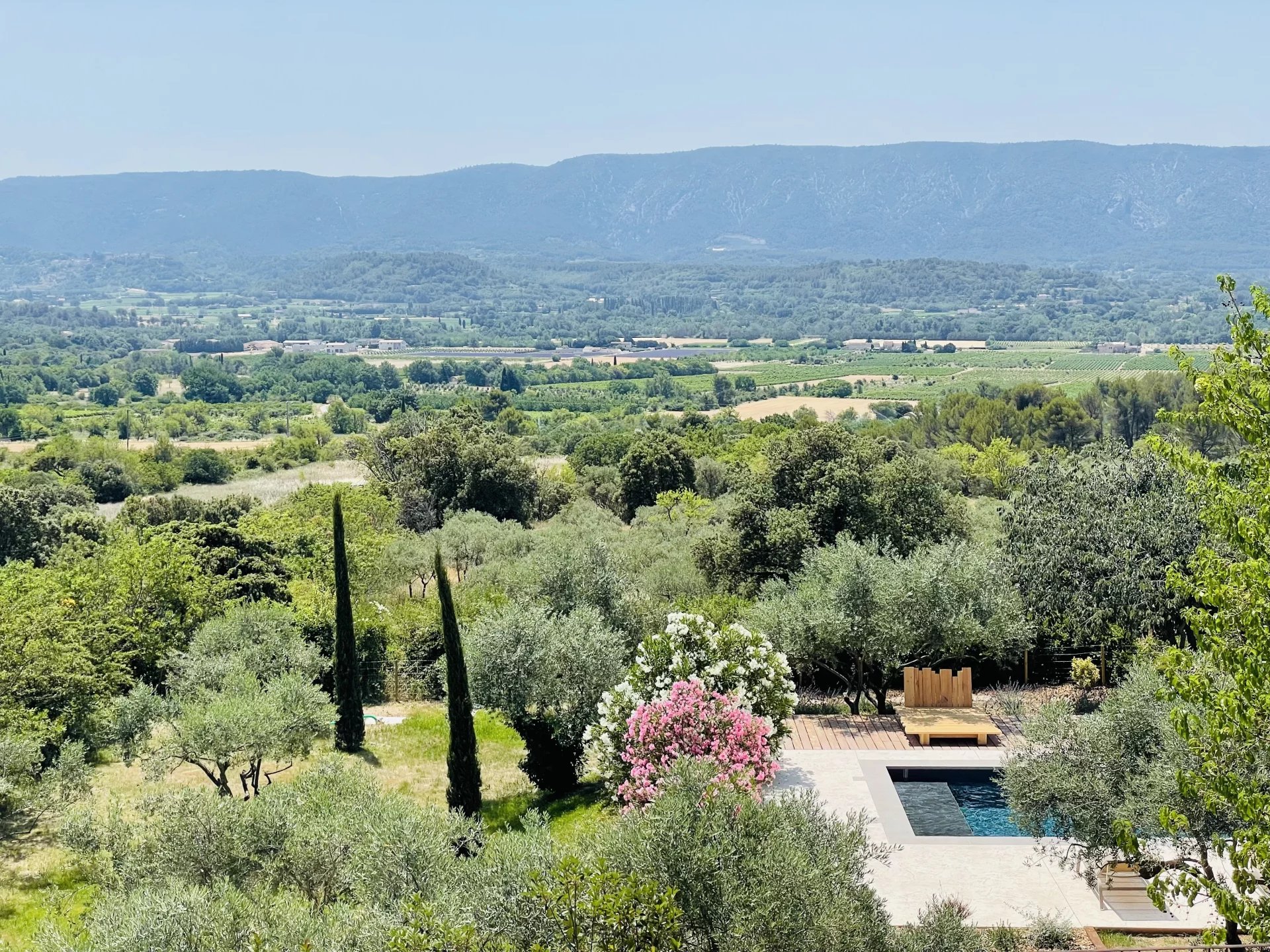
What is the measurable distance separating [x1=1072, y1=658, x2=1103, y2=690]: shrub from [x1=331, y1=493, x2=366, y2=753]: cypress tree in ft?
42.3

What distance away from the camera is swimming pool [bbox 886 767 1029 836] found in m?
16.5

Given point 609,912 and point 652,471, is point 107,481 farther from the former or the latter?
point 609,912

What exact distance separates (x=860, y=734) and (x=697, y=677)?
490 cm

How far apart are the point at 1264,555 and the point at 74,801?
52.4ft

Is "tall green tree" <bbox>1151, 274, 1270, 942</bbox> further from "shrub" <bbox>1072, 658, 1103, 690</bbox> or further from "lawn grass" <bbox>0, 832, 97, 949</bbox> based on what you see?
"shrub" <bbox>1072, 658, 1103, 690</bbox>

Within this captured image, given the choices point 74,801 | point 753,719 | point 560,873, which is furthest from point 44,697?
point 560,873

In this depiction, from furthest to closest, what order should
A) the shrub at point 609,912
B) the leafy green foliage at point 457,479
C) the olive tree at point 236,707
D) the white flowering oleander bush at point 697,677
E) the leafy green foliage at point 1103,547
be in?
the leafy green foliage at point 457,479 → the leafy green foliage at point 1103,547 → the white flowering oleander bush at point 697,677 → the olive tree at point 236,707 → the shrub at point 609,912

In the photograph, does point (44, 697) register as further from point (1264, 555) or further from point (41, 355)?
point (41, 355)

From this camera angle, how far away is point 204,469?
66062mm

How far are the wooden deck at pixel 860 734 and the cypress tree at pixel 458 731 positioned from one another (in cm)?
547

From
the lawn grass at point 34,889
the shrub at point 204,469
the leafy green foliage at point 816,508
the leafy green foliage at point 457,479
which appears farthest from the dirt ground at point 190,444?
the lawn grass at point 34,889

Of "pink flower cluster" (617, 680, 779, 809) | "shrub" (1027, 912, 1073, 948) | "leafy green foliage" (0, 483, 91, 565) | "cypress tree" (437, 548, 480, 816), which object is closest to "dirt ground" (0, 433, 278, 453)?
"leafy green foliage" (0, 483, 91, 565)

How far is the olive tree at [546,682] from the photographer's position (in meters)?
18.5

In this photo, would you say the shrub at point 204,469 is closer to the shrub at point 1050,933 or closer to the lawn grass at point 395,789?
the lawn grass at point 395,789
